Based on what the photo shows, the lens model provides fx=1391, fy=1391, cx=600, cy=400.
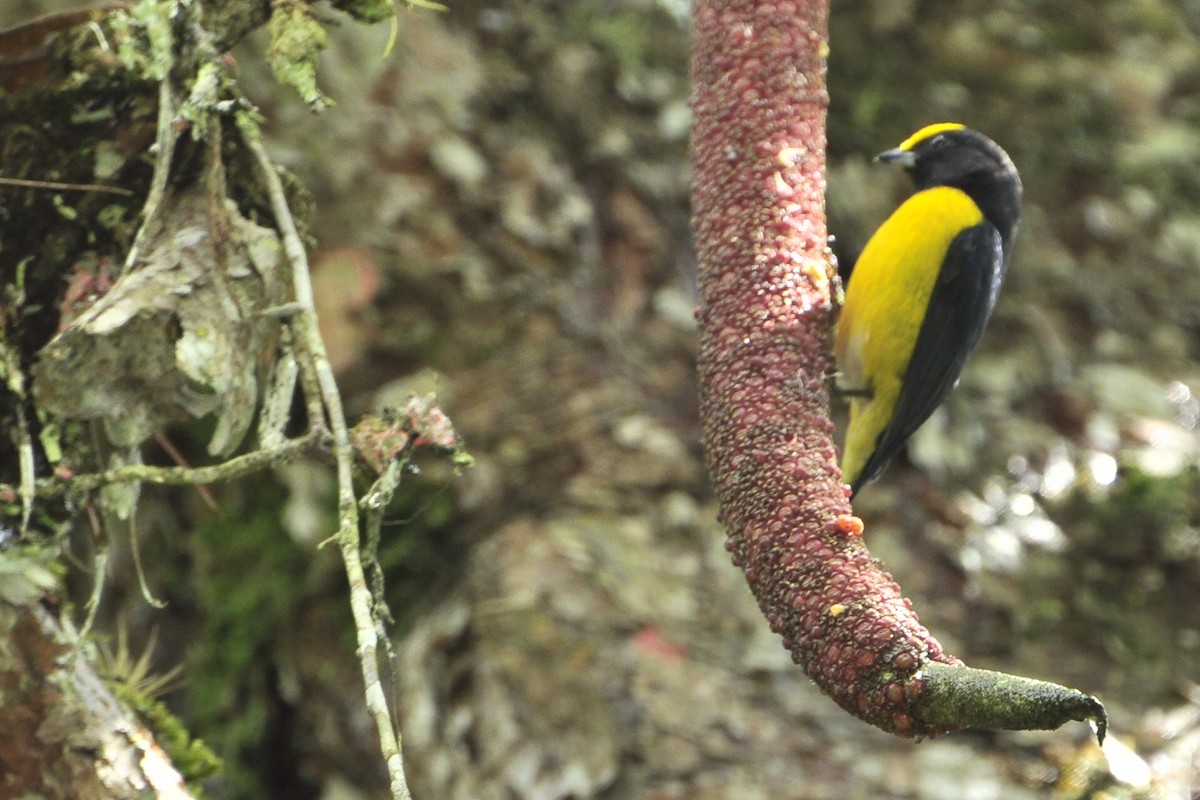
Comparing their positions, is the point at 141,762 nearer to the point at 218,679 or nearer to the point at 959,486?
the point at 218,679

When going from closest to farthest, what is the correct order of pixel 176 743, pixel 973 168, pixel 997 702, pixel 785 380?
pixel 997 702 → pixel 785 380 → pixel 176 743 → pixel 973 168

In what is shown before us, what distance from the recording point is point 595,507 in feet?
11.5

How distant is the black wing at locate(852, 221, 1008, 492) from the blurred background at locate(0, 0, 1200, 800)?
0.52 m

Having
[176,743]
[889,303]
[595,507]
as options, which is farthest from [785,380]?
[889,303]

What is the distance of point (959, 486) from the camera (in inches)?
157

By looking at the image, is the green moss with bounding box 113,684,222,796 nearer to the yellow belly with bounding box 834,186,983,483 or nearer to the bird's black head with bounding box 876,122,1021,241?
the yellow belly with bounding box 834,186,983,483

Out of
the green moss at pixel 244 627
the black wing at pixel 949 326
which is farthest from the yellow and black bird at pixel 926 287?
the green moss at pixel 244 627

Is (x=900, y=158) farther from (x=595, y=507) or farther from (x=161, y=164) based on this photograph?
(x=161, y=164)

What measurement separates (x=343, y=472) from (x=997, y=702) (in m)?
0.94

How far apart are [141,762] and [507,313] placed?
6.64ft

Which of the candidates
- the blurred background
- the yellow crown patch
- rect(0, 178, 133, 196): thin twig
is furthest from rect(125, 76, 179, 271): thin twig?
the yellow crown patch

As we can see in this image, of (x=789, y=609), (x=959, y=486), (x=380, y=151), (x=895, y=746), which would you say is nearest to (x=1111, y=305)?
(x=959, y=486)

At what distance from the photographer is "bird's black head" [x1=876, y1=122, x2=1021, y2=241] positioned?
3.60 metres

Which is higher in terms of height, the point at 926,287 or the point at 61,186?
the point at 61,186
